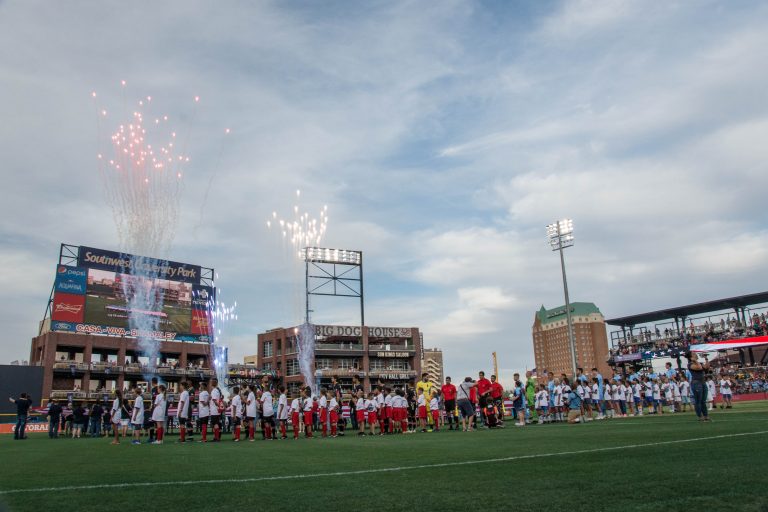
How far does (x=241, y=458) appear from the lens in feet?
36.0

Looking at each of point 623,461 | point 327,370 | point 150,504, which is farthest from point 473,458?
point 327,370

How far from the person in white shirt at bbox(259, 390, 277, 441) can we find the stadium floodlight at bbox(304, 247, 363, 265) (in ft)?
167

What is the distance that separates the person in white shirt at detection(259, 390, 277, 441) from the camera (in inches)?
775

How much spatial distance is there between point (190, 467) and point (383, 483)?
437cm

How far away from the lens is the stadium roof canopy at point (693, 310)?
178ft

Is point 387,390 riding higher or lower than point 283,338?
lower

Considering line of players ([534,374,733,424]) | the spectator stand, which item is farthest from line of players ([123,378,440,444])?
the spectator stand

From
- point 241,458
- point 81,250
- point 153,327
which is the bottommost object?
point 241,458

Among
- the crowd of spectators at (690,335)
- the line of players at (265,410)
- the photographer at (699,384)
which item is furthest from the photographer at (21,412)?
the crowd of spectators at (690,335)

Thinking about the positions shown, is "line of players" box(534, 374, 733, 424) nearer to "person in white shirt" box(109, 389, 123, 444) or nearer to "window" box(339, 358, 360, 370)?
"person in white shirt" box(109, 389, 123, 444)

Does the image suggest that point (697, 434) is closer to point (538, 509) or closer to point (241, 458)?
point (538, 509)

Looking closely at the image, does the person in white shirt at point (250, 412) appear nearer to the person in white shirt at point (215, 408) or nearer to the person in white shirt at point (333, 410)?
the person in white shirt at point (215, 408)

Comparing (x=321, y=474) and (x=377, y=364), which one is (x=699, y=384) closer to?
(x=321, y=474)

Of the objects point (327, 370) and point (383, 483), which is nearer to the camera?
point (383, 483)
